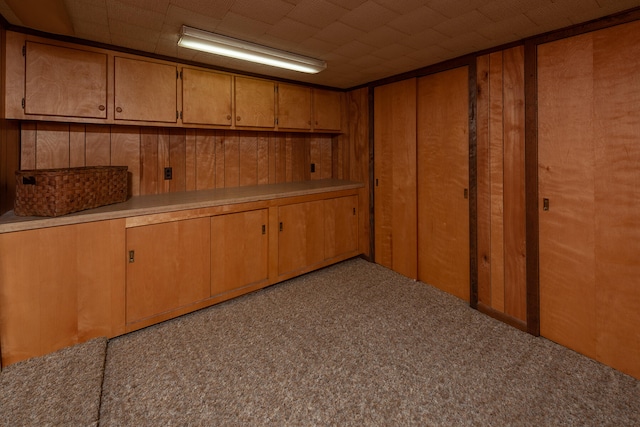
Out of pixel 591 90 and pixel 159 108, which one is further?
pixel 159 108

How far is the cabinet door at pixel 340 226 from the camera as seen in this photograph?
354 centimetres

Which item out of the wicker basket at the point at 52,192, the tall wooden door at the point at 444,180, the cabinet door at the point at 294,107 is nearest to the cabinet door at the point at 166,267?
the wicker basket at the point at 52,192

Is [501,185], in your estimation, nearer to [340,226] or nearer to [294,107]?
[340,226]

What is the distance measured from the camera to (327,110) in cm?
382

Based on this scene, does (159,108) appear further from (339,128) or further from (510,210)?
(510,210)

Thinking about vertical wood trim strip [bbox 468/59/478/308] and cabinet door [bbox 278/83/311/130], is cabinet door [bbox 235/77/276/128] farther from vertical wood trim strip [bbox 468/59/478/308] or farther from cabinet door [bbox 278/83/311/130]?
vertical wood trim strip [bbox 468/59/478/308]

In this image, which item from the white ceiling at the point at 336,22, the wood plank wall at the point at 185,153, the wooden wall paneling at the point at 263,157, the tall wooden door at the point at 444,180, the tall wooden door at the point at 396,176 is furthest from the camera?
the wooden wall paneling at the point at 263,157

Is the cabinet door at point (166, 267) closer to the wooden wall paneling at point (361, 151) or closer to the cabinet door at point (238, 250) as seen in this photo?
the cabinet door at point (238, 250)

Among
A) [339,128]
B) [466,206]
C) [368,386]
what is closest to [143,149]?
[339,128]

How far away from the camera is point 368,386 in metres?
1.77

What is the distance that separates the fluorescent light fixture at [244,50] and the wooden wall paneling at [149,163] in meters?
0.96

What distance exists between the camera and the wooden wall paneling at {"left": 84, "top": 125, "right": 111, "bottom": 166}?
8.40 feet

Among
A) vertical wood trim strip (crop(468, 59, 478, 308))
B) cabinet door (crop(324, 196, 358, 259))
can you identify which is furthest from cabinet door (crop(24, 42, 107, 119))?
vertical wood trim strip (crop(468, 59, 478, 308))

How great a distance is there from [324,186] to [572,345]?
2.50 meters
